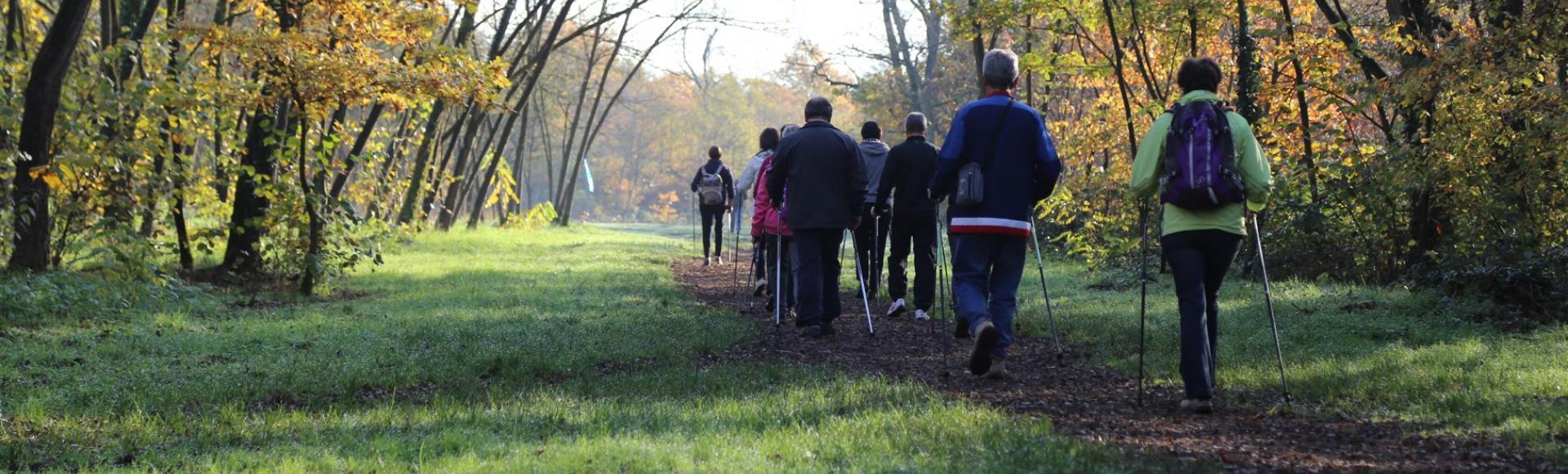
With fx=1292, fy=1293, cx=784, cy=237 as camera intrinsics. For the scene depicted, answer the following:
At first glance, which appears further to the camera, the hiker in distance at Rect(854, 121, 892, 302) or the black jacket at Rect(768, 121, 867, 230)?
Result: the hiker in distance at Rect(854, 121, 892, 302)

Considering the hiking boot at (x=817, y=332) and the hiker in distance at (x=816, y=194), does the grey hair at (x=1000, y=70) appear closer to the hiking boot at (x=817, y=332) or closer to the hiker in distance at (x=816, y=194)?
the hiker in distance at (x=816, y=194)

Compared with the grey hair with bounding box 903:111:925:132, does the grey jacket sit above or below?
below

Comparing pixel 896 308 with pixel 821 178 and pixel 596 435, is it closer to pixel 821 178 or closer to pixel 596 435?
pixel 821 178

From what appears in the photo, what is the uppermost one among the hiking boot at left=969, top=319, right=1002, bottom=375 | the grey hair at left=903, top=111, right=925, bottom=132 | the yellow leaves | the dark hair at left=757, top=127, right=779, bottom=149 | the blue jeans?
the grey hair at left=903, top=111, right=925, bottom=132

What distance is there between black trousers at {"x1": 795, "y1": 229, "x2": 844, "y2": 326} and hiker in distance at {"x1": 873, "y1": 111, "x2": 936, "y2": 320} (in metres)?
0.96

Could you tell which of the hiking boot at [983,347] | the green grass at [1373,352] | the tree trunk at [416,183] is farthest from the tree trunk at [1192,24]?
the tree trunk at [416,183]

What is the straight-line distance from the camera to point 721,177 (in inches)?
790

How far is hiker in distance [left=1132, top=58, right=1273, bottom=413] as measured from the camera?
637 centimetres

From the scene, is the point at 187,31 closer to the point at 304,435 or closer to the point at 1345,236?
the point at 304,435

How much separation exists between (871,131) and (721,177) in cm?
798

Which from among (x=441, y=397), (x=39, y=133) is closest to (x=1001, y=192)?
(x=441, y=397)

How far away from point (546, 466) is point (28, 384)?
13.0ft

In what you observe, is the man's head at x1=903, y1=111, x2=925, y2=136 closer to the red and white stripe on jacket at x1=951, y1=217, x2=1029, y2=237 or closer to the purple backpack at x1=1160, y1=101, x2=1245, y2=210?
the red and white stripe on jacket at x1=951, y1=217, x2=1029, y2=237

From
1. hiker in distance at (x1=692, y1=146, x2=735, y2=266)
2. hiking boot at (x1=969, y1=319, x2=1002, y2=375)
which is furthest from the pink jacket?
hiker in distance at (x1=692, y1=146, x2=735, y2=266)
